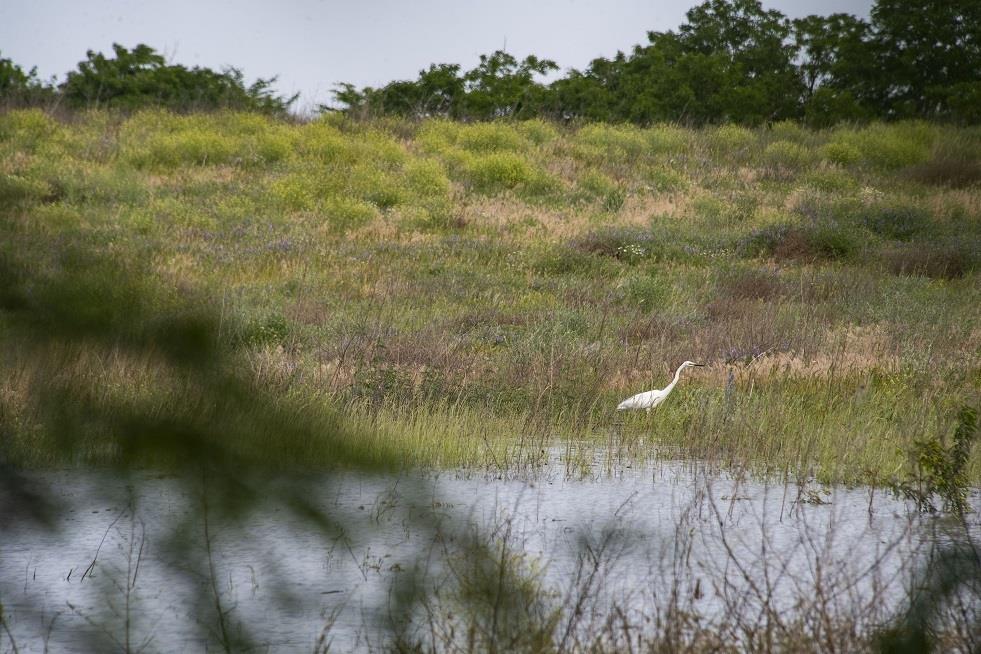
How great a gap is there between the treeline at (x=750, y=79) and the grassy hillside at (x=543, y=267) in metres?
5.09

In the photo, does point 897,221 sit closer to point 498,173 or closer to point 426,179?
point 498,173

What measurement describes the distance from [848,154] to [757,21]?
18.7 metres

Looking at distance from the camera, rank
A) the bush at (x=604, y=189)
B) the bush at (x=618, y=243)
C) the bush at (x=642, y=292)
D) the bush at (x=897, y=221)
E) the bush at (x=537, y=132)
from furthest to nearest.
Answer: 1. the bush at (x=537, y=132)
2. the bush at (x=604, y=189)
3. the bush at (x=897, y=221)
4. the bush at (x=618, y=243)
5. the bush at (x=642, y=292)

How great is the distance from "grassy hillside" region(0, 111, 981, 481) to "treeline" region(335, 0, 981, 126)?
509 cm

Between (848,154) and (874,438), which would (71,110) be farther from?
(874,438)

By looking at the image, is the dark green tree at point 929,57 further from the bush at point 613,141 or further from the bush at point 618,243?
the bush at point 618,243

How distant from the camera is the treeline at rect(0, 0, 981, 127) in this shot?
32656mm

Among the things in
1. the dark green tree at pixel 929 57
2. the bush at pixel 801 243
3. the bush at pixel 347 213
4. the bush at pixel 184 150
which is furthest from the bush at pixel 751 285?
the dark green tree at pixel 929 57

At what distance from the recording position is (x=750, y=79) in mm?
42031

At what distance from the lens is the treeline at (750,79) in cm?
3375

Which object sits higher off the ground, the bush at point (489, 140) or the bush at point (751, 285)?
the bush at point (489, 140)

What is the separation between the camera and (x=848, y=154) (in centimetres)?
2858

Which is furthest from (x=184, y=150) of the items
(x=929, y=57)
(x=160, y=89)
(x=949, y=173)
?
(x=929, y=57)

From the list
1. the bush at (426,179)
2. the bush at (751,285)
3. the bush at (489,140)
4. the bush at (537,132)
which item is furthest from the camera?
the bush at (537,132)
